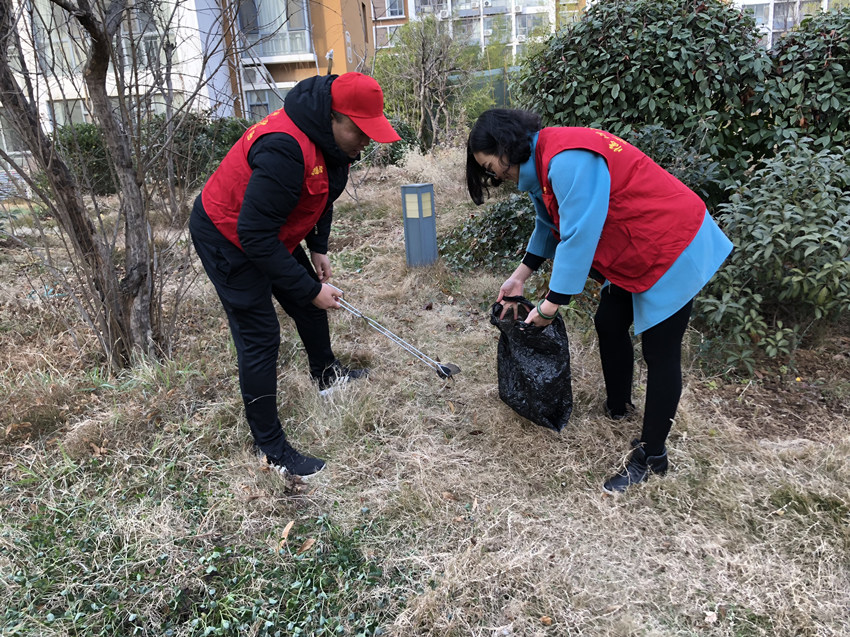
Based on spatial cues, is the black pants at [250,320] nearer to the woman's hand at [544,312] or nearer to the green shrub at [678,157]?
the woman's hand at [544,312]

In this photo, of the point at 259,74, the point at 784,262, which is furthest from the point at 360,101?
the point at 259,74

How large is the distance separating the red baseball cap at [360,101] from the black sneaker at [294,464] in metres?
1.39

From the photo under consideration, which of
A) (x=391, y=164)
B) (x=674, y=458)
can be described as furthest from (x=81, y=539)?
(x=391, y=164)

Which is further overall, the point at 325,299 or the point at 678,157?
the point at 678,157

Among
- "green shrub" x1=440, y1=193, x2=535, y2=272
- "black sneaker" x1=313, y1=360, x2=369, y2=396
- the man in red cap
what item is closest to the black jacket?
the man in red cap

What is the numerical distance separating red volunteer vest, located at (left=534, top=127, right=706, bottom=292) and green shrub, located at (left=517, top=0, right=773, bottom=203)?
2.40 m

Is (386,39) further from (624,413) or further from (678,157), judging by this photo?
(624,413)

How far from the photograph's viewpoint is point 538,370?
248 cm

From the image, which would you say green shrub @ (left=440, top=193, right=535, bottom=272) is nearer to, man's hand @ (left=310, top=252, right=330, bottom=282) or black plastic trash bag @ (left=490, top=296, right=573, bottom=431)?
man's hand @ (left=310, top=252, right=330, bottom=282)

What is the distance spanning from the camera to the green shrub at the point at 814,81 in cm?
382

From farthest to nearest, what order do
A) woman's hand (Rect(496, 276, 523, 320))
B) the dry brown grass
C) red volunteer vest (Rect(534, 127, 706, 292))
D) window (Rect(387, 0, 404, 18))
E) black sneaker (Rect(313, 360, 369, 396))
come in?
window (Rect(387, 0, 404, 18)) → black sneaker (Rect(313, 360, 369, 396)) → woman's hand (Rect(496, 276, 523, 320)) → red volunteer vest (Rect(534, 127, 706, 292)) → the dry brown grass

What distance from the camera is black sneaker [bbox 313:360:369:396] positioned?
314cm

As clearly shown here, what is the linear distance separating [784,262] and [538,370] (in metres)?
1.71

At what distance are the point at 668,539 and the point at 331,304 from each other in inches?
61.0
